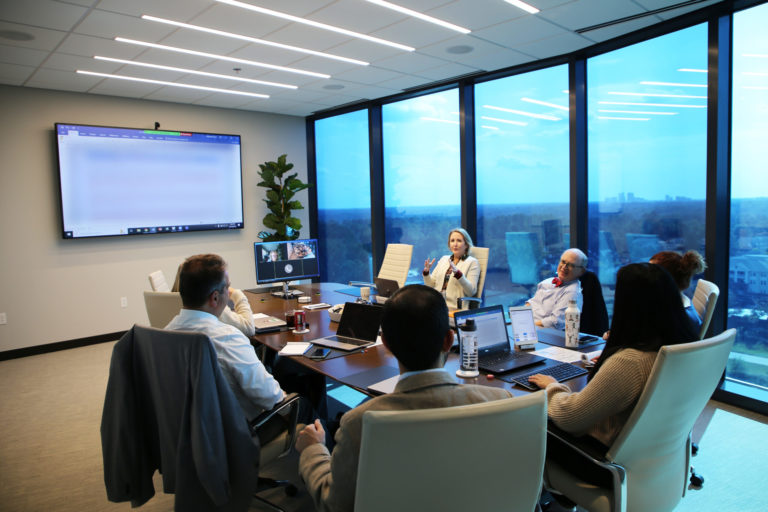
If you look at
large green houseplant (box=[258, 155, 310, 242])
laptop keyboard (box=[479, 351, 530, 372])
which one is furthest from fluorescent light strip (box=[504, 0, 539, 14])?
large green houseplant (box=[258, 155, 310, 242])

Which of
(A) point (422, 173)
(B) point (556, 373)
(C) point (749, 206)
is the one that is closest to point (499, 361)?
(B) point (556, 373)

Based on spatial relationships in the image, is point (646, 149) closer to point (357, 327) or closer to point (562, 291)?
point (562, 291)

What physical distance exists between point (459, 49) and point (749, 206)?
2628 mm

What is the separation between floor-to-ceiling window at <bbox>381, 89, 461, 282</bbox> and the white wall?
7.95 feet

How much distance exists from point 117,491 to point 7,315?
453 cm

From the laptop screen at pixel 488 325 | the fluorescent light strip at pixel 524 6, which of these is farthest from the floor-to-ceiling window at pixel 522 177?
the laptop screen at pixel 488 325

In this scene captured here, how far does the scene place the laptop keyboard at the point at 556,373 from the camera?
210 cm

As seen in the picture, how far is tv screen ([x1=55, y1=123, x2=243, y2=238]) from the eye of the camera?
5.67 m

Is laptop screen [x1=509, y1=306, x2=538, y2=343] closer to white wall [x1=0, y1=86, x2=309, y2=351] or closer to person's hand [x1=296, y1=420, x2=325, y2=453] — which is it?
person's hand [x1=296, y1=420, x2=325, y2=453]

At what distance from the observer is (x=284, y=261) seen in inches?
180

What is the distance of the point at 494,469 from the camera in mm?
1212

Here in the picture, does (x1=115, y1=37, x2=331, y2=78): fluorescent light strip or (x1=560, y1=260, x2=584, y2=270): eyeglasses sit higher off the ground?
(x1=115, y1=37, x2=331, y2=78): fluorescent light strip

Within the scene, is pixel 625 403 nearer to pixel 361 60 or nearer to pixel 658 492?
pixel 658 492

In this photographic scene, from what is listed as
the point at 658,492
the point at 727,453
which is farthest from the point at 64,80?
the point at 727,453
